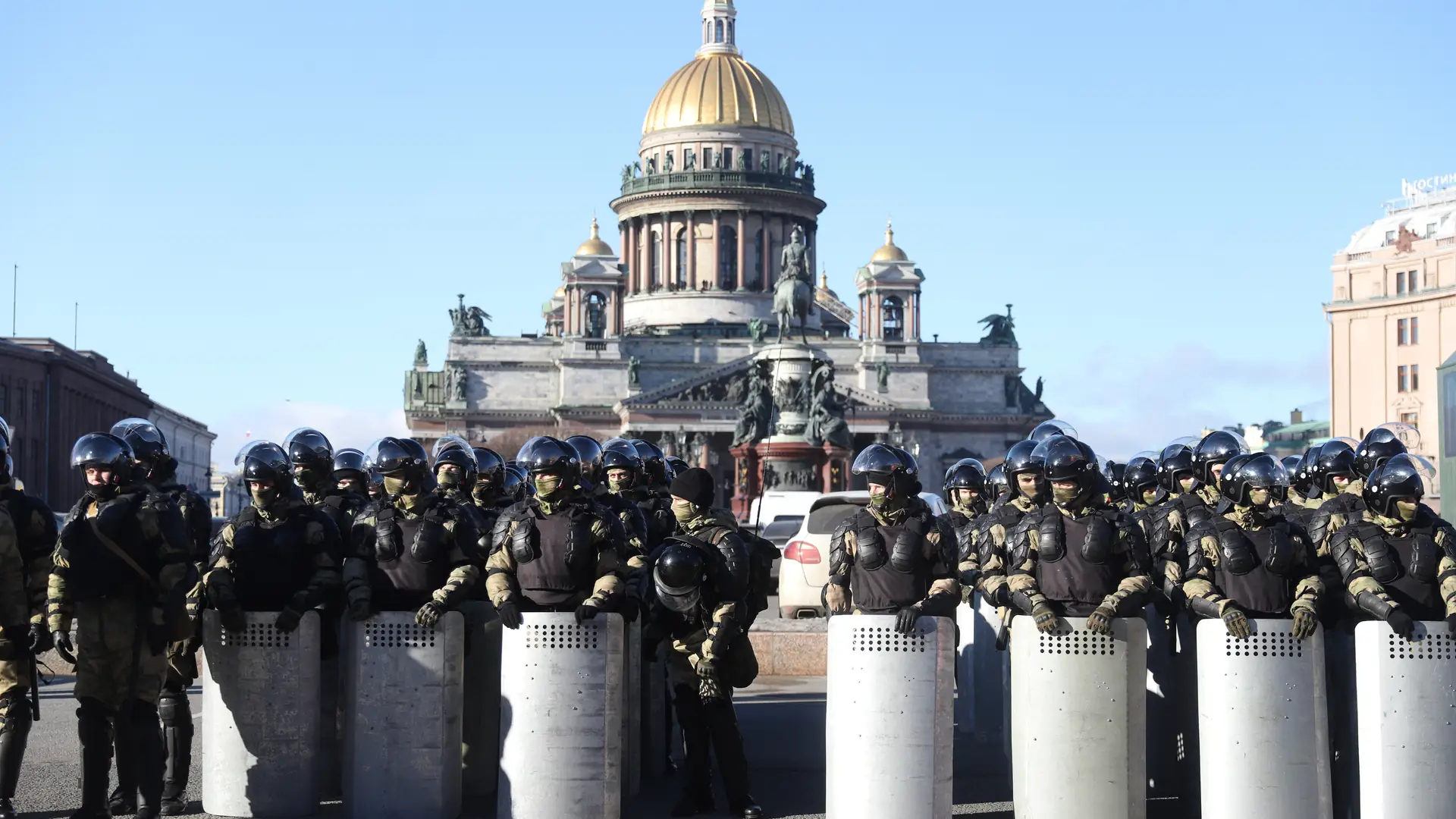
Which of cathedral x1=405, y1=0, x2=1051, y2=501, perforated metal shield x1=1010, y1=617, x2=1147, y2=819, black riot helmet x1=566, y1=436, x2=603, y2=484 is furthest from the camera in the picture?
cathedral x1=405, y1=0, x2=1051, y2=501

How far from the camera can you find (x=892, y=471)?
10414 mm

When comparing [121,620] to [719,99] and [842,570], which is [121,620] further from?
[719,99]

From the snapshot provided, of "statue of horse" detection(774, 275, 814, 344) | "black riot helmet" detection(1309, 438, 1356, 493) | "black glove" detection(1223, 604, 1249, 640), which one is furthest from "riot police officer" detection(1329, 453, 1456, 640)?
"statue of horse" detection(774, 275, 814, 344)

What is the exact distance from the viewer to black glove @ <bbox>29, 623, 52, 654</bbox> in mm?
10375

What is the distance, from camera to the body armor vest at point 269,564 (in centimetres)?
1054

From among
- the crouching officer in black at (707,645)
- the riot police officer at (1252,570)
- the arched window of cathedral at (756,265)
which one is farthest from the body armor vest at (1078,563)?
the arched window of cathedral at (756,265)

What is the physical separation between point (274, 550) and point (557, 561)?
1.63 metres

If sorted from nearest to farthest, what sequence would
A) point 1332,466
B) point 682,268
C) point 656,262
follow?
point 1332,466 < point 682,268 < point 656,262

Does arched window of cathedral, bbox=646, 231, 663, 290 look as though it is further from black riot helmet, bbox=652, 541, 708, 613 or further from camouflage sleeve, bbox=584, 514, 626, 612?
camouflage sleeve, bbox=584, 514, 626, 612

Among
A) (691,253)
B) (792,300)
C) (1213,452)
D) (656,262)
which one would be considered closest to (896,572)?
(1213,452)

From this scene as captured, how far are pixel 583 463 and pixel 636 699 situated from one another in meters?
2.05

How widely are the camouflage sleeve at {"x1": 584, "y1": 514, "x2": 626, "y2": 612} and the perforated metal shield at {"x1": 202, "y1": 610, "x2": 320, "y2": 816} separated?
164 cm

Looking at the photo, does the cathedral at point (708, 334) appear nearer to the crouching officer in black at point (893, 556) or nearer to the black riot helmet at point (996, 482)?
the black riot helmet at point (996, 482)

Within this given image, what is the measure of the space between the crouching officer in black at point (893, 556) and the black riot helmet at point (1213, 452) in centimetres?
333
